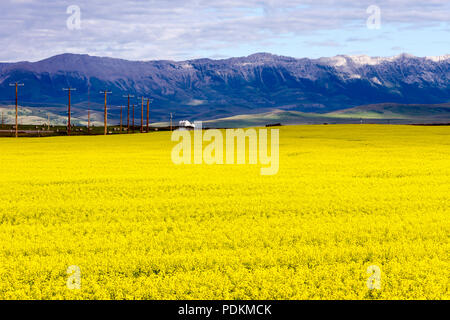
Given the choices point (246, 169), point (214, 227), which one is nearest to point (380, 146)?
point (246, 169)

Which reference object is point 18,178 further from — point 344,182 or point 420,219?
point 420,219

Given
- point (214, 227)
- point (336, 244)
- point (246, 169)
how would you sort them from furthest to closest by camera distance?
1. point (246, 169)
2. point (214, 227)
3. point (336, 244)

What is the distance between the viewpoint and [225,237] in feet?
46.9

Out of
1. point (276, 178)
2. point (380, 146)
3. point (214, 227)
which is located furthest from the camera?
point (380, 146)

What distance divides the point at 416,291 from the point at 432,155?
3526 centimetres

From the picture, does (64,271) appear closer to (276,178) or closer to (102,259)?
(102,259)

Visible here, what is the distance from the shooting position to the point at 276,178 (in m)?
28.8

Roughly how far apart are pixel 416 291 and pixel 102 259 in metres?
6.58

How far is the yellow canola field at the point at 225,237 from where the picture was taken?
34.6 ft

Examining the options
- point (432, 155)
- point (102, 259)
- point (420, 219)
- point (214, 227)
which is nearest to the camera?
point (102, 259)

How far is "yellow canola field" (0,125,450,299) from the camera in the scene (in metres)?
10.5
